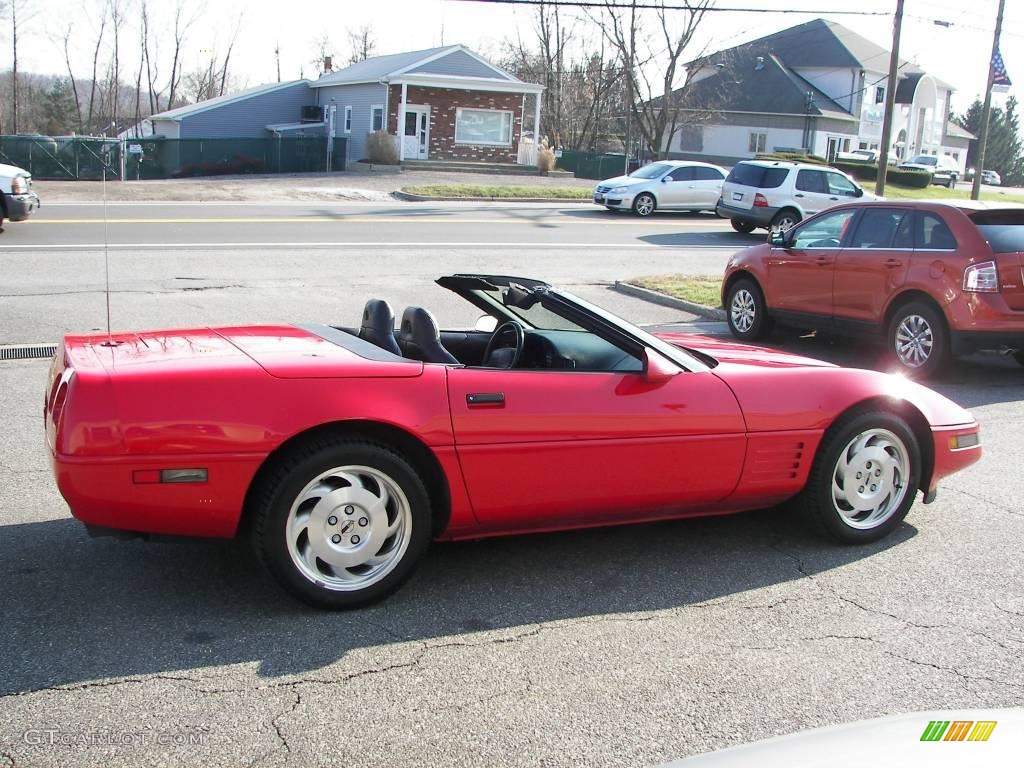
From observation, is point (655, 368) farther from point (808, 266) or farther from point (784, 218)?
point (784, 218)

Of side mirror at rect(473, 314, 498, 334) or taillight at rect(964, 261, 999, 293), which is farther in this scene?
taillight at rect(964, 261, 999, 293)

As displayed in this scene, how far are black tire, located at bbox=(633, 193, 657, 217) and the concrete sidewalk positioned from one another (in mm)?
7809

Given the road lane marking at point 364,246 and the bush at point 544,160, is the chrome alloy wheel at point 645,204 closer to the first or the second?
the road lane marking at point 364,246

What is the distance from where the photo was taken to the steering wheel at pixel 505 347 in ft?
15.9

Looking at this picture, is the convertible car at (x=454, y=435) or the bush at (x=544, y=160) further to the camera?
the bush at (x=544, y=160)

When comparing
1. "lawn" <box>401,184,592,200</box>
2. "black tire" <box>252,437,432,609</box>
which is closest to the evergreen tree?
"lawn" <box>401,184,592,200</box>

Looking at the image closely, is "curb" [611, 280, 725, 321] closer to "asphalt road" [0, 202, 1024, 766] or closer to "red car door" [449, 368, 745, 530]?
"asphalt road" [0, 202, 1024, 766]

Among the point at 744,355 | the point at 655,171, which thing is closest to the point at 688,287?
the point at 744,355

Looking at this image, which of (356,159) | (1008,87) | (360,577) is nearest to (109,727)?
(360,577)

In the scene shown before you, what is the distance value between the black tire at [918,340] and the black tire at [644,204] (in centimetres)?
1940

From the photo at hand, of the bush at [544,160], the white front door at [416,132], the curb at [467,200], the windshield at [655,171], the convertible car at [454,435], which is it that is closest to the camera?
the convertible car at [454,435]

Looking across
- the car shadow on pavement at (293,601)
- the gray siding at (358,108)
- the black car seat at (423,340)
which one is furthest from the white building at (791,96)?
the black car seat at (423,340)

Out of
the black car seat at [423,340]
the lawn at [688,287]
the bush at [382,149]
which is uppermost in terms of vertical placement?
the bush at [382,149]

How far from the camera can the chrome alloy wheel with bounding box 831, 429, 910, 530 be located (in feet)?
16.5
